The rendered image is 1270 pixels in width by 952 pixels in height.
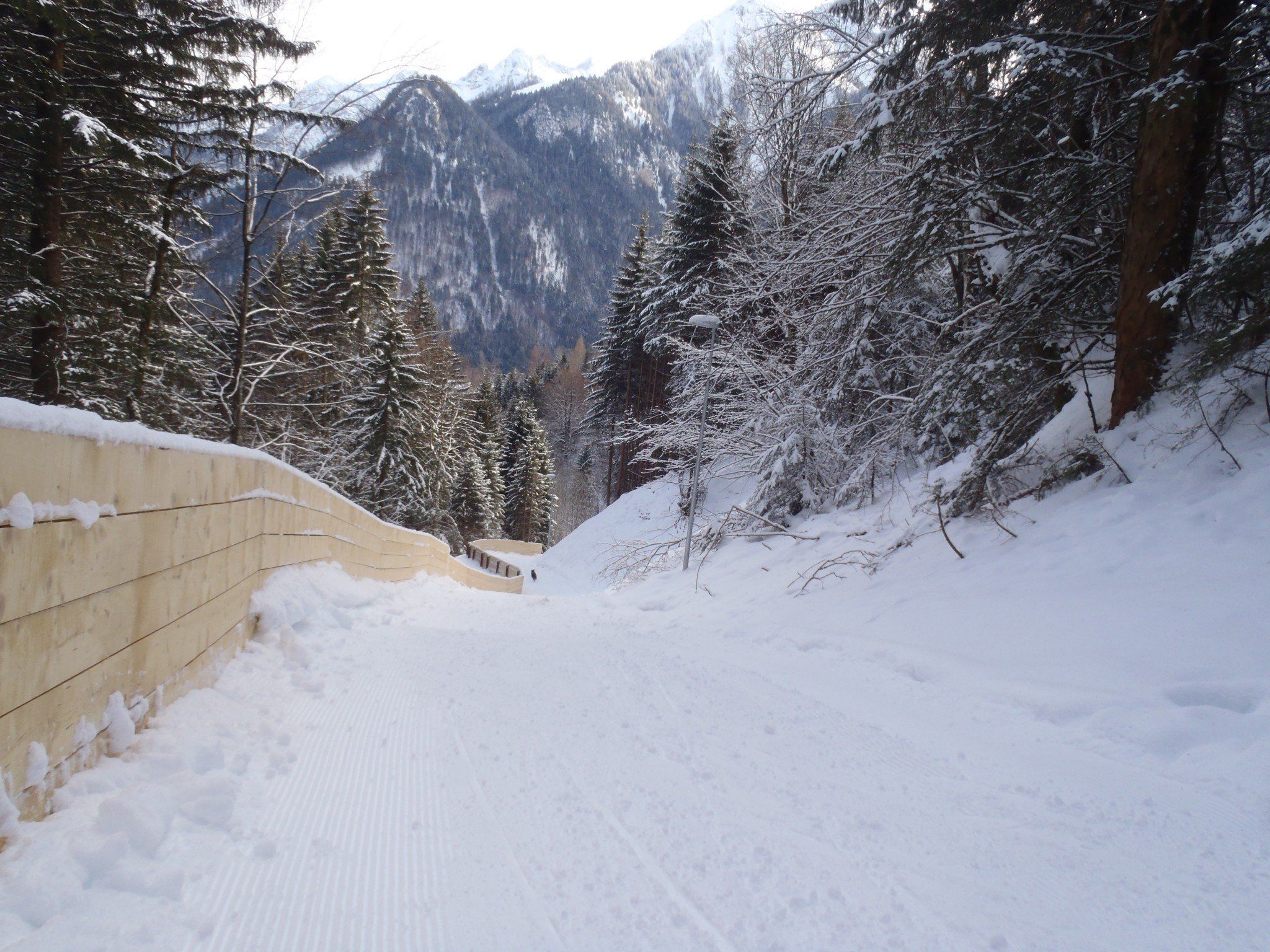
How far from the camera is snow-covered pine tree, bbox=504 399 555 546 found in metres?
43.0

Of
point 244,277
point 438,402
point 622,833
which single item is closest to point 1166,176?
point 622,833

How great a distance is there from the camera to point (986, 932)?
63.7 inches

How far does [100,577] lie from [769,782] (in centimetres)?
250

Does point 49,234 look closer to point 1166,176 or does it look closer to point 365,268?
point 1166,176

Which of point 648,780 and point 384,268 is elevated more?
point 384,268

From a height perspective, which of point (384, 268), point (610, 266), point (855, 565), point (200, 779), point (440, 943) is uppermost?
A: point (610, 266)

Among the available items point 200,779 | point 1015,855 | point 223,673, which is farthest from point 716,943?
point 223,673

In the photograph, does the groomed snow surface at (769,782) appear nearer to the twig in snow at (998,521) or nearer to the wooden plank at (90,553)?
the twig in snow at (998,521)

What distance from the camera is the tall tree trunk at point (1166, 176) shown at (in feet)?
12.9

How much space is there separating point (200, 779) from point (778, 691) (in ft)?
9.23

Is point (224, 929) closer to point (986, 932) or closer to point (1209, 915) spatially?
point (986, 932)

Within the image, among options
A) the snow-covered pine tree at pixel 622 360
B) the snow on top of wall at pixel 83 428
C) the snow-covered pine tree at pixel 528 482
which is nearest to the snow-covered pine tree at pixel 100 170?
the snow on top of wall at pixel 83 428

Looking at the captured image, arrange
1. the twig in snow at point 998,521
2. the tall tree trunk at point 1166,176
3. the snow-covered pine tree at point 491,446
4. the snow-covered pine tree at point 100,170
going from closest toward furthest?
the tall tree trunk at point 1166,176
the twig in snow at point 998,521
the snow-covered pine tree at point 100,170
the snow-covered pine tree at point 491,446

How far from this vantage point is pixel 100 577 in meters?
1.92
